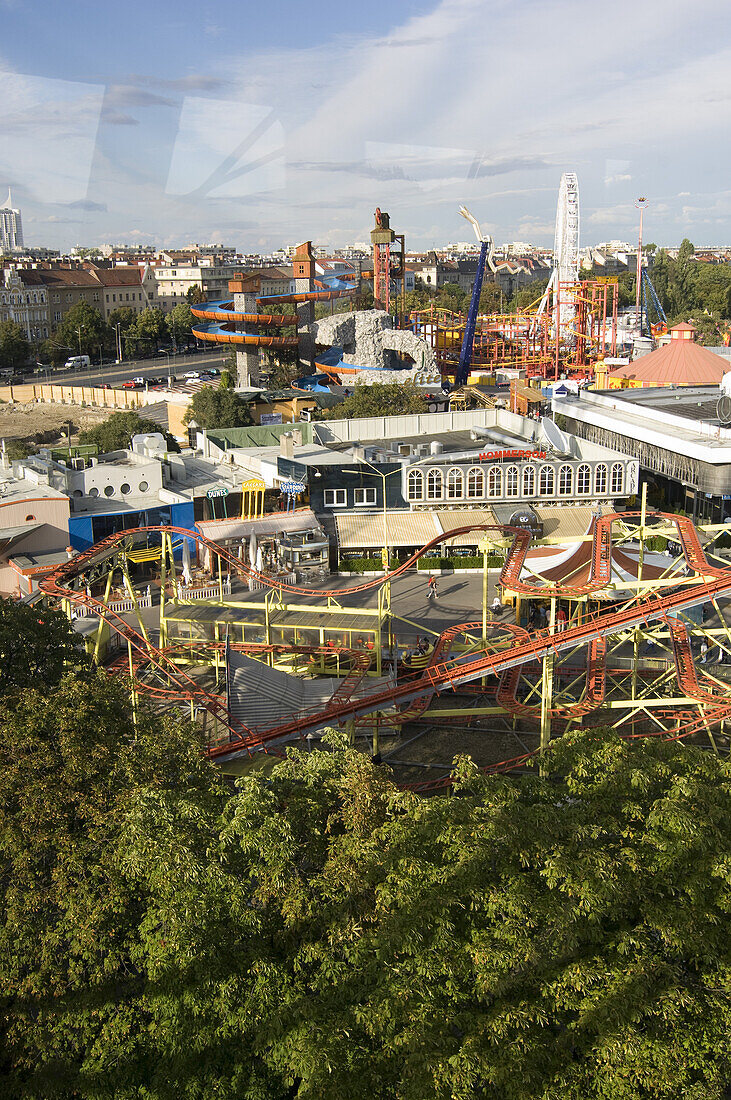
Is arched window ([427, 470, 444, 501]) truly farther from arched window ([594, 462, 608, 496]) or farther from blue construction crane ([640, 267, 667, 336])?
blue construction crane ([640, 267, 667, 336])

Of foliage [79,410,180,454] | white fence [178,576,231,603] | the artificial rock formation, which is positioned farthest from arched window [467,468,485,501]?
the artificial rock formation

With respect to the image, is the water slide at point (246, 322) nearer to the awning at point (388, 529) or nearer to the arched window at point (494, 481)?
the awning at point (388, 529)

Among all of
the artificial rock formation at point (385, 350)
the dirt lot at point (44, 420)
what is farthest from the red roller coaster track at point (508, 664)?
the artificial rock formation at point (385, 350)

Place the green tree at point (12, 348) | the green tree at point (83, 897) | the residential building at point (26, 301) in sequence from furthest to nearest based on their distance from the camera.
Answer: the residential building at point (26, 301)
the green tree at point (12, 348)
the green tree at point (83, 897)

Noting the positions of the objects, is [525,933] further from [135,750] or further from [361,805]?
[135,750]

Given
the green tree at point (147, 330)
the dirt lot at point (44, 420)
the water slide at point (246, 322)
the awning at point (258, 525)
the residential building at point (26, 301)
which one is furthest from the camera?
the residential building at point (26, 301)

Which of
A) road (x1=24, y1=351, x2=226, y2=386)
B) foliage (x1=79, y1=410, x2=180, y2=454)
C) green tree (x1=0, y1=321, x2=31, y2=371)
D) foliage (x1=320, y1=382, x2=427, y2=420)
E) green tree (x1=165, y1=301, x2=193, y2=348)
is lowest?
foliage (x1=79, y1=410, x2=180, y2=454)

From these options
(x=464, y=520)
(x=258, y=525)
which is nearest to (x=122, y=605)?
(x=258, y=525)

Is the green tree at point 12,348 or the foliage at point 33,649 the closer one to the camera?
the foliage at point 33,649

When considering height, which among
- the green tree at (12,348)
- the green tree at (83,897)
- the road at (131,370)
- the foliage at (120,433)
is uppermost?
the green tree at (12,348)
